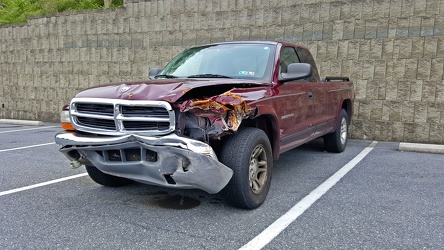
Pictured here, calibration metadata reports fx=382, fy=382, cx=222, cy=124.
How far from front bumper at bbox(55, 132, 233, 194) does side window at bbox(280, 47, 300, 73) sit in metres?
1.97

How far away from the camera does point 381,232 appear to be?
10.9ft

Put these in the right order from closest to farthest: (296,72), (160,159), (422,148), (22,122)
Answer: (160,159) < (296,72) < (422,148) < (22,122)

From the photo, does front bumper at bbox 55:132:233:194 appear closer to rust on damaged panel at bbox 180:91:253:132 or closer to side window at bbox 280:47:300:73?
rust on damaged panel at bbox 180:91:253:132

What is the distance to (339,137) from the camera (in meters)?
6.83

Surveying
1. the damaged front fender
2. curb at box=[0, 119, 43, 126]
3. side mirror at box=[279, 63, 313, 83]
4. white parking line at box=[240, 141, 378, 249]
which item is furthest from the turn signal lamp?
curb at box=[0, 119, 43, 126]

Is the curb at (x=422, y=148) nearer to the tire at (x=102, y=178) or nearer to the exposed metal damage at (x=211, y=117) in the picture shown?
the exposed metal damage at (x=211, y=117)

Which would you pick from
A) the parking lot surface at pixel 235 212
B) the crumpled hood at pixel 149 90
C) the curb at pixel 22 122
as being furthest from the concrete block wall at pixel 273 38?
the crumpled hood at pixel 149 90

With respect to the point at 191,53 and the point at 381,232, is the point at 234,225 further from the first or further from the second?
the point at 191,53

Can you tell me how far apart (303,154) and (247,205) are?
10.9ft

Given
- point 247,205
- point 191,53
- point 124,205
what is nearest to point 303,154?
point 191,53

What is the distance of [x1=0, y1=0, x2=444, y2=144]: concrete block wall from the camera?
25.2ft

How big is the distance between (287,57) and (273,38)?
4.10 m

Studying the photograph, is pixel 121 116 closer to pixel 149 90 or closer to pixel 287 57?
pixel 149 90

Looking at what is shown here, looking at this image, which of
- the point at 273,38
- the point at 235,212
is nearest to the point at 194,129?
the point at 235,212
